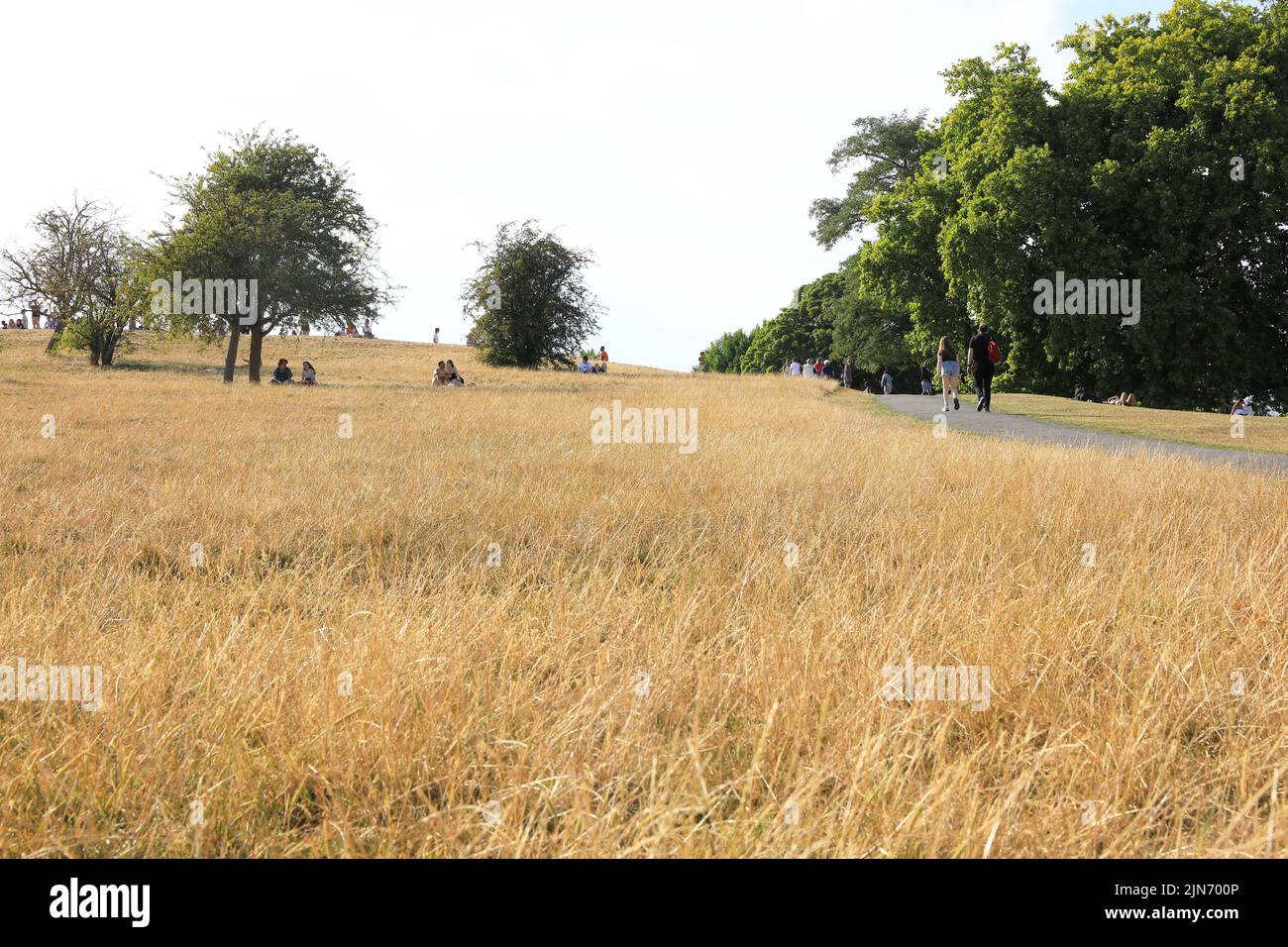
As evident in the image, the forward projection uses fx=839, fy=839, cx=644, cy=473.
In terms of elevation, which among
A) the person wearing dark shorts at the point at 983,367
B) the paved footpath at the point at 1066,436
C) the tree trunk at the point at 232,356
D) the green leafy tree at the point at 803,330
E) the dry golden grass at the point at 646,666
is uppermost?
the green leafy tree at the point at 803,330

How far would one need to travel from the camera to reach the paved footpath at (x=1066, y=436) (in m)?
11.9

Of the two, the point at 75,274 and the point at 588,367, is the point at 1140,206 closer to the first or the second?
the point at 588,367

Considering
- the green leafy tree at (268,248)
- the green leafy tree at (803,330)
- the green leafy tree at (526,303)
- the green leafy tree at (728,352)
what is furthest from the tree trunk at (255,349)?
the green leafy tree at (728,352)

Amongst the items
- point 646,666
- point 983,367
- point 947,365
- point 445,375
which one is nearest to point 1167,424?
point 983,367

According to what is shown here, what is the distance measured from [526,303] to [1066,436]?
1520 inches

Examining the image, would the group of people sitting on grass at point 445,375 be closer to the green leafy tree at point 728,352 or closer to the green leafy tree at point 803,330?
the green leafy tree at point 803,330

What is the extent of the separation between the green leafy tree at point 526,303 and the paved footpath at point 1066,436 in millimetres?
29781

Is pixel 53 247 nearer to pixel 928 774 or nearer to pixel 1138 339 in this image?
pixel 1138 339

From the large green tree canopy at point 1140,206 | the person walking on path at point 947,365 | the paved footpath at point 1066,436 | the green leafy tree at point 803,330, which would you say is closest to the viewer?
the paved footpath at point 1066,436

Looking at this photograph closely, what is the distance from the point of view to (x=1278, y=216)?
27.3 meters

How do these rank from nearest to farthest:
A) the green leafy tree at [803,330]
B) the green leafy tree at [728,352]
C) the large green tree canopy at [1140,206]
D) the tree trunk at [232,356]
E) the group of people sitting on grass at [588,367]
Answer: the large green tree canopy at [1140,206] < the tree trunk at [232,356] < the group of people sitting on grass at [588,367] < the green leafy tree at [803,330] < the green leafy tree at [728,352]

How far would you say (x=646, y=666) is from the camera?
12.5ft

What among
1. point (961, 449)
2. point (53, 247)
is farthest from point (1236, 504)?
point (53, 247)
